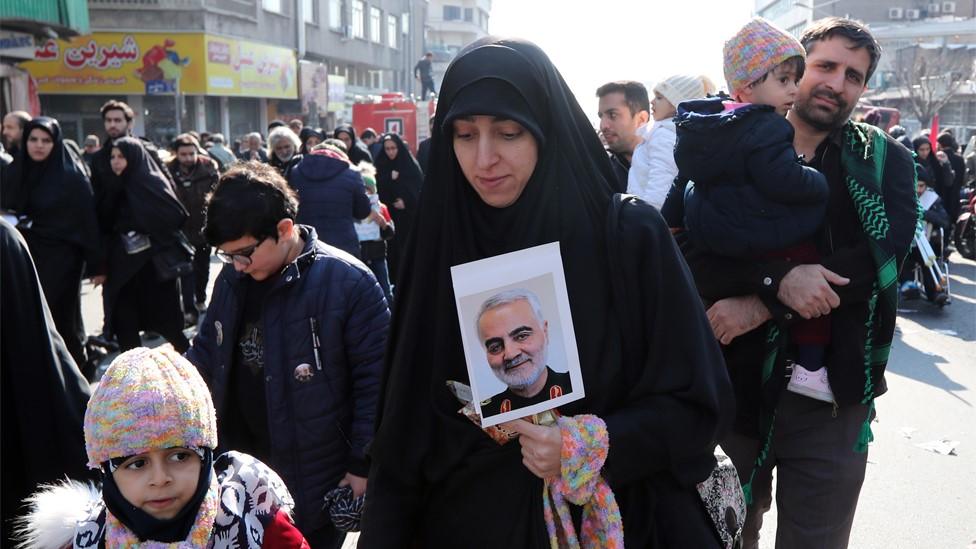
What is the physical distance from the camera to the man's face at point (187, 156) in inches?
397

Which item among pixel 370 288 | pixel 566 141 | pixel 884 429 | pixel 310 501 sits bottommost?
pixel 884 429

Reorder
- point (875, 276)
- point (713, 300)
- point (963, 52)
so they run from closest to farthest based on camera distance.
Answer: point (875, 276)
point (713, 300)
point (963, 52)

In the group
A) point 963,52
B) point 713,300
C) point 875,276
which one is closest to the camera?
point 875,276

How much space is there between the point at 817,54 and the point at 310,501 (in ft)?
7.36

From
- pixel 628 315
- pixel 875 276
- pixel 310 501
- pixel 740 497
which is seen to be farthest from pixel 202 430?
pixel 875 276

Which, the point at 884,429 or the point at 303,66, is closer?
the point at 884,429

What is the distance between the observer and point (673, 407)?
6.06 ft

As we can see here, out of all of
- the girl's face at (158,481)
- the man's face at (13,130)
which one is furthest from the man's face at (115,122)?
the girl's face at (158,481)

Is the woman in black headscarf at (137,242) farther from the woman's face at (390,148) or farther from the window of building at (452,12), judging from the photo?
the window of building at (452,12)

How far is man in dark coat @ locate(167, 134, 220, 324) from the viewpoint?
9938mm

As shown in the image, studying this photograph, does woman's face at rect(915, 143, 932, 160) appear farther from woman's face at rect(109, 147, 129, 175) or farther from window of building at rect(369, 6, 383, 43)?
window of building at rect(369, 6, 383, 43)

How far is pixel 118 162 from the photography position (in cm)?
730

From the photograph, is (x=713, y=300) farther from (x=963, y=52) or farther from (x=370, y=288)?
(x=963, y=52)

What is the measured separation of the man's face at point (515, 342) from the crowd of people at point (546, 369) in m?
0.02
